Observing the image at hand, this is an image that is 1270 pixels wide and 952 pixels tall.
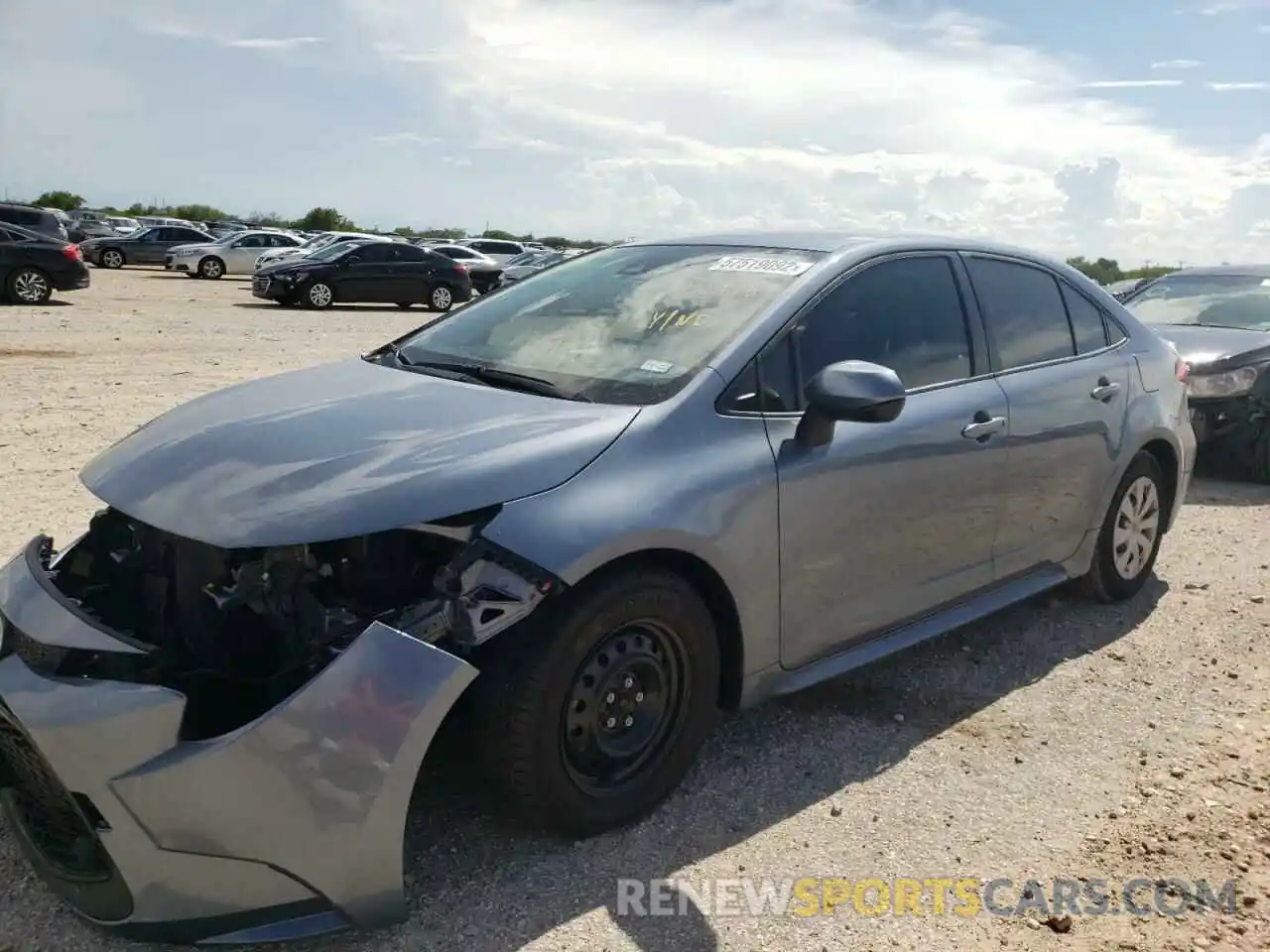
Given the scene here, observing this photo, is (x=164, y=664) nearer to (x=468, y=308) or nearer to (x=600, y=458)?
(x=600, y=458)

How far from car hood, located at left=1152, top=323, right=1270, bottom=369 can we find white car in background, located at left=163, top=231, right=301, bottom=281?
28600 millimetres

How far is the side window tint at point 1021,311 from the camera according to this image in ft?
14.2

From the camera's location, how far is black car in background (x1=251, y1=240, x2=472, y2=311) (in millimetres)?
22750

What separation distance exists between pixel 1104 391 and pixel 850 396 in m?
2.03

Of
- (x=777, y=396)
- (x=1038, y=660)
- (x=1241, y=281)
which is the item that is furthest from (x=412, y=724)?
(x=1241, y=281)

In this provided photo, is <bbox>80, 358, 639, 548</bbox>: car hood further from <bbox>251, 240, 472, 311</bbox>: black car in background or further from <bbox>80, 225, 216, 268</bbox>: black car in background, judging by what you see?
<bbox>80, 225, 216, 268</bbox>: black car in background

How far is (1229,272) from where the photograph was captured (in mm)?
9438

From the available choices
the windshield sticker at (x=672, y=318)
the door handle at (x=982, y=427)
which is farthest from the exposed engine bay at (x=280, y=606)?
the door handle at (x=982, y=427)

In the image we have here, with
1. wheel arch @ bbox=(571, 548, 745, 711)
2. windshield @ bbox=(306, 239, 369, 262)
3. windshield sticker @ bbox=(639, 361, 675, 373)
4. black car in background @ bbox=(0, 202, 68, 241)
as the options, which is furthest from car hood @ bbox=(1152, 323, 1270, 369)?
black car in background @ bbox=(0, 202, 68, 241)

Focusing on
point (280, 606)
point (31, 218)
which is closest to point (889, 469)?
point (280, 606)

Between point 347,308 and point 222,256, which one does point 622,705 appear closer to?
point 347,308

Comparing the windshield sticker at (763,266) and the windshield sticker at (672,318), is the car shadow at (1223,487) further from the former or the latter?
the windshield sticker at (672,318)

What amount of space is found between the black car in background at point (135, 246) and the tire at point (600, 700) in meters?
36.2

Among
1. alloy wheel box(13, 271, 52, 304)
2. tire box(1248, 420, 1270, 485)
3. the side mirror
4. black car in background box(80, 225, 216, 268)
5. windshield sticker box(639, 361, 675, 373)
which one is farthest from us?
black car in background box(80, 225, 216, 268)
